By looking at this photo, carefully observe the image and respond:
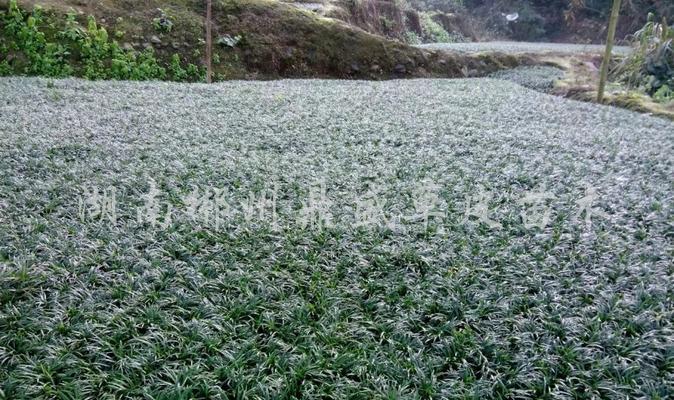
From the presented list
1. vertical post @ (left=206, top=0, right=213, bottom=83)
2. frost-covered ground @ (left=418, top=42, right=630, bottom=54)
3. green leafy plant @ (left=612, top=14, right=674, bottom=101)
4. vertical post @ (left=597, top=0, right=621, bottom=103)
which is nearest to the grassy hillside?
vertical post @ (left=206, top=0, right=213, bottom=83)

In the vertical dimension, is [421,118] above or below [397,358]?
above

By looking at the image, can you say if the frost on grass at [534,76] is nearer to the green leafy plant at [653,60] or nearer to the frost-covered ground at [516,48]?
the frost-covered ground at [516,48]

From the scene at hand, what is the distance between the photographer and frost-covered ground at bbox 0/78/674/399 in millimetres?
1927

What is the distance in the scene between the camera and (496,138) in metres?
5.54

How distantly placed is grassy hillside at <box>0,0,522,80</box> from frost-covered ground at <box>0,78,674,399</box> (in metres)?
4.85

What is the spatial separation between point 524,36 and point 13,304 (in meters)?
30.4

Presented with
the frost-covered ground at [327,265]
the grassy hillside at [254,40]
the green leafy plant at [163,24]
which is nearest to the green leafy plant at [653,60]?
the grassy hillside at [254,40]

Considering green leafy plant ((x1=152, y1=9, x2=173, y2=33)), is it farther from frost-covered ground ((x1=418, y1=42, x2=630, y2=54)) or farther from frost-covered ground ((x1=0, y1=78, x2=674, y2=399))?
frost-covered ground ((x1=418, y1=42, x2=630, y2=54))

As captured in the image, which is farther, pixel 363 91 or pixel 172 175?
pixel 363 91

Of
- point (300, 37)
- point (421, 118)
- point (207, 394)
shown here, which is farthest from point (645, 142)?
point (300, 37)

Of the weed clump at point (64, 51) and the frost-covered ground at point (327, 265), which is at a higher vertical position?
the weed clump at point (64, 51)

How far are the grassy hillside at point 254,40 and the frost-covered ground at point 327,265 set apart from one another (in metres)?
4.85

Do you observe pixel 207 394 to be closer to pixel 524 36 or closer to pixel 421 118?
pixel 421 118

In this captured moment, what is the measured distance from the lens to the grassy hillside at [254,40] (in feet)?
31.1
